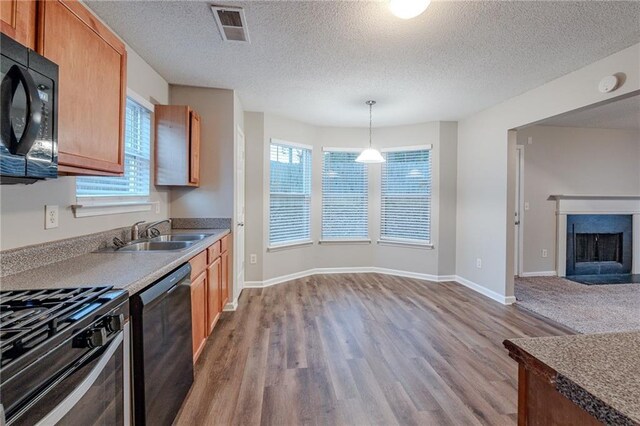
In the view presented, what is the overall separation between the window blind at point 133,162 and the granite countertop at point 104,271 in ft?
1.96

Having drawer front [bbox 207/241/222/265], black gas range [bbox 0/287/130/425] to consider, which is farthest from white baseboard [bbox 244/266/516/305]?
black gas range [bbox 0/287/130/425]

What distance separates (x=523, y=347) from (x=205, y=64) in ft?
10.0

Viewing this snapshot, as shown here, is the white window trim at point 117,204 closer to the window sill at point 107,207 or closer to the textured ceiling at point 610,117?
the window sill at point 107,207

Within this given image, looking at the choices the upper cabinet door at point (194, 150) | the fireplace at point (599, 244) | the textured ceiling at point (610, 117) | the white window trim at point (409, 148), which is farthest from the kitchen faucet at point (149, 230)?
the fireplace at point (599, 244)

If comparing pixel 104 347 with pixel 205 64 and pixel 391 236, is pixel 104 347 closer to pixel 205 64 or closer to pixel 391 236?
pixel 205 64

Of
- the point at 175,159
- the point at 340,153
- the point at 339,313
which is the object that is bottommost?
the point at 339,313

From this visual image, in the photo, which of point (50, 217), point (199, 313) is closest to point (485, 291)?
point (199, 313)

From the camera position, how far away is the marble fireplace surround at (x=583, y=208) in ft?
16.6

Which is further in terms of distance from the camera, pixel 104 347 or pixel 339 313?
pixel 339 313

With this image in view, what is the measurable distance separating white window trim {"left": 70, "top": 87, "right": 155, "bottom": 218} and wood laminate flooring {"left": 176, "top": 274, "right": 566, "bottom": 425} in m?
1.32

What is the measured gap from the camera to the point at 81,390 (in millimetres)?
957

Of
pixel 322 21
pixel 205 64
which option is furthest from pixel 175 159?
pixel 322 21

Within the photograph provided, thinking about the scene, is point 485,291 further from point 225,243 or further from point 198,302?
point 198,302

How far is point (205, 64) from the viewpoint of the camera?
2.79 metres
